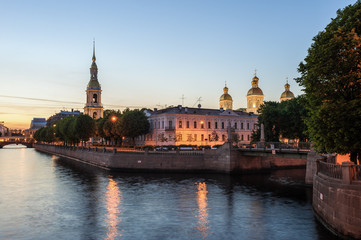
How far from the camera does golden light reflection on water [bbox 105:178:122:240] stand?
2595 centimetres

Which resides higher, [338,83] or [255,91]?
[255,91]

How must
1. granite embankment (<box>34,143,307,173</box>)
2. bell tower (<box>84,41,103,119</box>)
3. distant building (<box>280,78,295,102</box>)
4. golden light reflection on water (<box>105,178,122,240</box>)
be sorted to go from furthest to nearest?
bell tower (<box>84,41,103,119</box>)
distant building (<box>280,78,295,102</box>)
granite embankment (<box>34,143,307,173</box>)
golden light reflection on water (<box>105,178,122,240</box>)

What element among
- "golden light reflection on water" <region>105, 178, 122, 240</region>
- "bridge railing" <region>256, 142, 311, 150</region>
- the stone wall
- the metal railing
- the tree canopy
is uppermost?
the tree canopy

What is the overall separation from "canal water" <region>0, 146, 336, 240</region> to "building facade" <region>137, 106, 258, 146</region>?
51.5 metres

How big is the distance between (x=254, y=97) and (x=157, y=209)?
134508 millimetres

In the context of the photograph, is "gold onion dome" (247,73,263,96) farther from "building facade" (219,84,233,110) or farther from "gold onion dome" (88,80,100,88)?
"gold onion dome" (88,80,100,88)

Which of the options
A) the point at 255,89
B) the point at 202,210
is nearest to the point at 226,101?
the point at 255,89

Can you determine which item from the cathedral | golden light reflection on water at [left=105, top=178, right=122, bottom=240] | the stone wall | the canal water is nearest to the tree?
the stone wall

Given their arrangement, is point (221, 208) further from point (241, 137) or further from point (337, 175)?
point (241, 137)

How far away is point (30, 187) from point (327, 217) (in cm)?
3982

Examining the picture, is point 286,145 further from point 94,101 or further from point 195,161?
point 94,101

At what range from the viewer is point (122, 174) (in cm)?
6006

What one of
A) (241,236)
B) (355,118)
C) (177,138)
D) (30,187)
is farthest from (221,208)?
(177,138)

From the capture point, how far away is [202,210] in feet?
108
